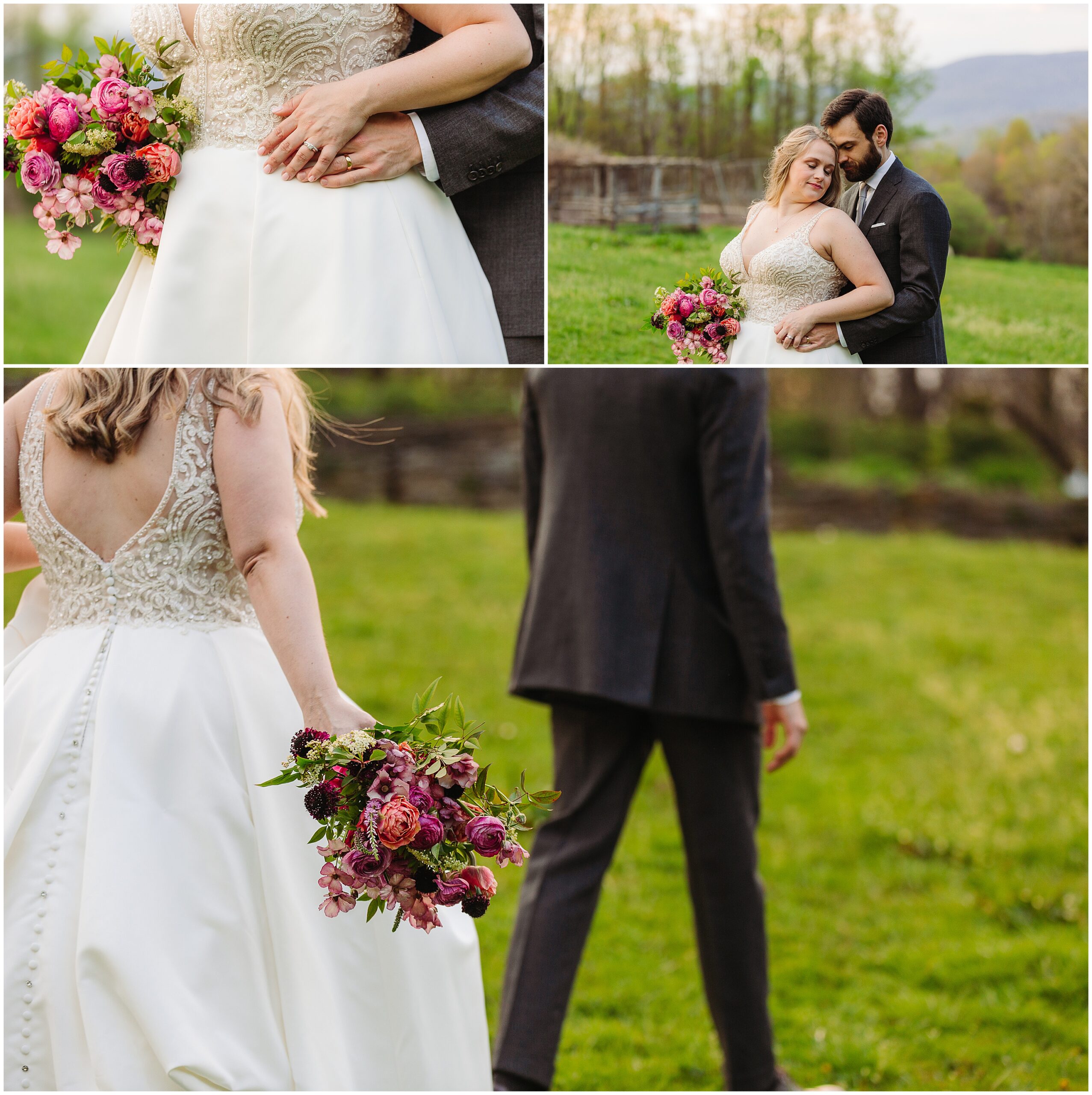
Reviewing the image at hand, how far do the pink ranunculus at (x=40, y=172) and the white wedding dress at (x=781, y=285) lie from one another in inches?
45.1

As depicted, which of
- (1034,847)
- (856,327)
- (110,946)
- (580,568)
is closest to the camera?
(110,946)

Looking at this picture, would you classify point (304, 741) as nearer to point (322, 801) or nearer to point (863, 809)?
point (322, 801)

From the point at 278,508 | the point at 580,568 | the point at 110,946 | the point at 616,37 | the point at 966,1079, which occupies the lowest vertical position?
the point at 966,1079

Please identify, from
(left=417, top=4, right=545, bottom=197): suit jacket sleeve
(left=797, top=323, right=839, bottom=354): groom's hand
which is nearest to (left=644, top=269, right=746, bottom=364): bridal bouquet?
(left=797, top=323, right=839, bottom=354): groom's hand

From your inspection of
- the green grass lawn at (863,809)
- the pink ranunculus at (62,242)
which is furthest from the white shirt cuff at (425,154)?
the green grass lawn at (863,809)

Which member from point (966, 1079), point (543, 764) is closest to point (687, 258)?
point (966, 1079)

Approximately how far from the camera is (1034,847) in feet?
12.7

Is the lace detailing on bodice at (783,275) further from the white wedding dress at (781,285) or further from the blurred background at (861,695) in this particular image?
the blurred background at (861,695)

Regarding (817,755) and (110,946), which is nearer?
(110,946)

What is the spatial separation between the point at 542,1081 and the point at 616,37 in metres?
2.08

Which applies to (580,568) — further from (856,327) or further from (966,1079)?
(966,1079)

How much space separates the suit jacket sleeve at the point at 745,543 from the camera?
2.33 m

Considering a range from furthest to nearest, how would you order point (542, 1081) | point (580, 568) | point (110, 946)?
1. point (580, 568)
2. point (542, 1081)
3. point (110, 946)

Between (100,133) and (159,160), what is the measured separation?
0.10m
